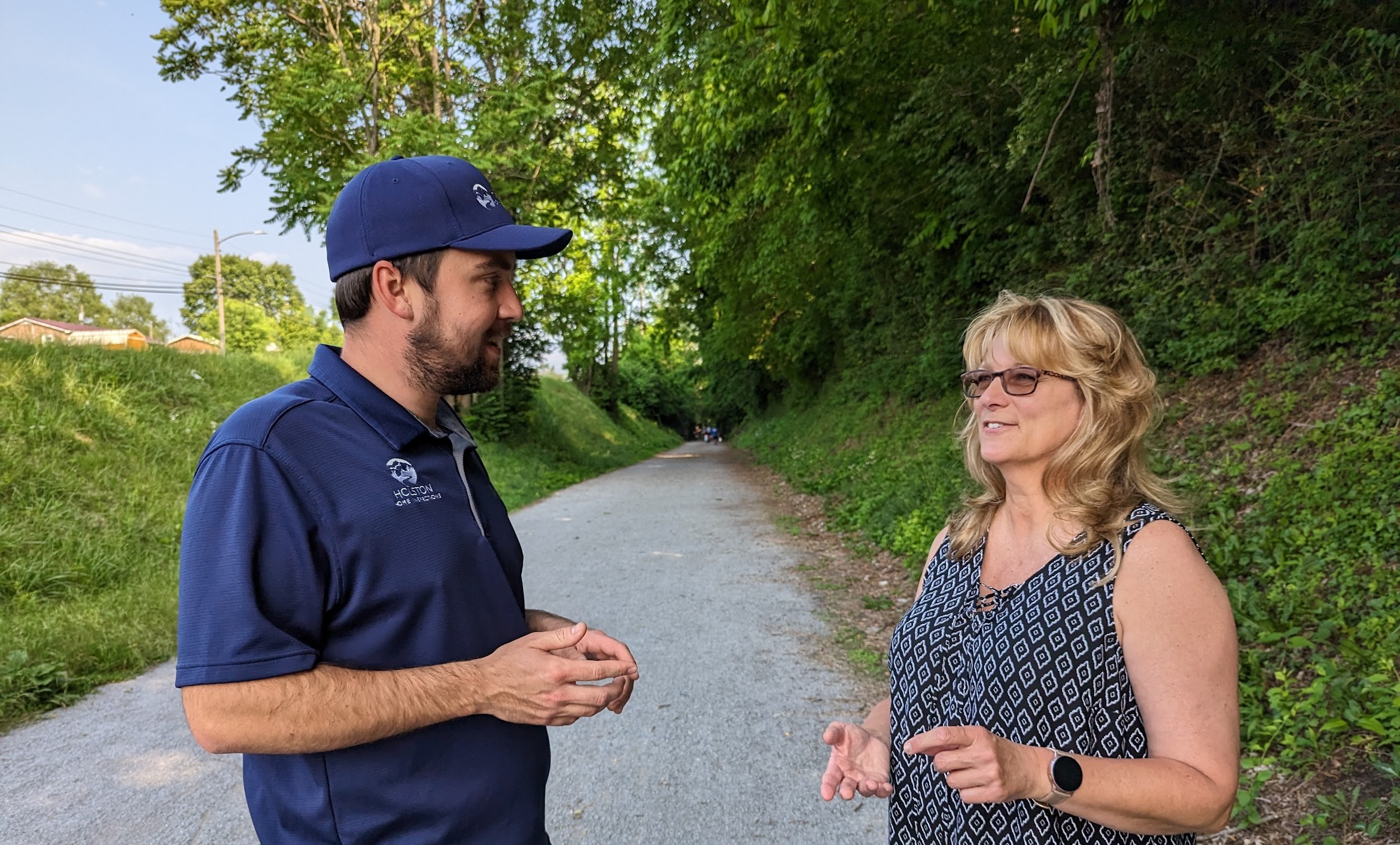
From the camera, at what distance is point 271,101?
12188 mm

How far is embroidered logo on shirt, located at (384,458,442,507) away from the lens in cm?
137

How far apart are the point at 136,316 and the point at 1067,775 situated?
362ft

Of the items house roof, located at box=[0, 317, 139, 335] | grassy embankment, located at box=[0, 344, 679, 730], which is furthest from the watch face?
house roof, located at box=[0, 317, 139, 335]

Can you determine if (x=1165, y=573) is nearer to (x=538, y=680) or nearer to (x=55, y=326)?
(x=538, y=680)

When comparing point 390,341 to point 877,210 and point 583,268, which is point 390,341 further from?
point 583,268

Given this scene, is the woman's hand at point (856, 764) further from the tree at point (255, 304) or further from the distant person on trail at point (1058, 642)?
the tree at point (255, 304)

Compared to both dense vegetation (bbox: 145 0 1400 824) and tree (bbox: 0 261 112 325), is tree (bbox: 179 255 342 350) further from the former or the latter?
dense vegetation (bbox: 145 0 1400 824)

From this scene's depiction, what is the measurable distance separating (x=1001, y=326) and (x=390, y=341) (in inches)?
60.9

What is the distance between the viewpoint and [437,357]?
5.10 ft

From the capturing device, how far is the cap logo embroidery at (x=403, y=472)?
1392 mm

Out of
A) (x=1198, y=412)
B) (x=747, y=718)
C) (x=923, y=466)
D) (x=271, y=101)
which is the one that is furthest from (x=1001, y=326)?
(x=271, y=101)

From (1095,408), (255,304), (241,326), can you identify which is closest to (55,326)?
(241,326)

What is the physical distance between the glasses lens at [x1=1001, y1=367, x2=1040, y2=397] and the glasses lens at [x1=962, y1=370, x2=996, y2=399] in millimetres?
54

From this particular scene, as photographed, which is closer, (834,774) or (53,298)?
(834,774)
